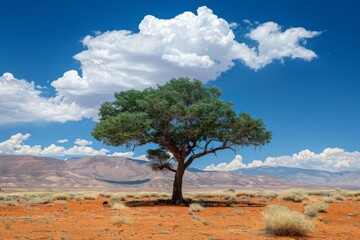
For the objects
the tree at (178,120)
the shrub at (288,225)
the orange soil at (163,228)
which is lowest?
the orange soil at (163,228)

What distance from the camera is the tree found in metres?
32.2

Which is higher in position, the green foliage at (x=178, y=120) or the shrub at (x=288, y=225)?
the green foliage at (x=178, y=120)

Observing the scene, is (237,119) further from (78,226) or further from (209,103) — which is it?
(78,226)

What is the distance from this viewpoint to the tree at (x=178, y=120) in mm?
32250

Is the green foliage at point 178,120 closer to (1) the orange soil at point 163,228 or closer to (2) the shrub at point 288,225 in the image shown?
(1) the orange soil at point 163,228

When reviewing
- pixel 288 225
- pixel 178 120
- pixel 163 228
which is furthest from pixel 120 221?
pixel 178 120

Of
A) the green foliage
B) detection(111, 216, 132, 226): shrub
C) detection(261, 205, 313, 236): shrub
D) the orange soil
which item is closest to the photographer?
detection(261, 205, 313, 236): shrub

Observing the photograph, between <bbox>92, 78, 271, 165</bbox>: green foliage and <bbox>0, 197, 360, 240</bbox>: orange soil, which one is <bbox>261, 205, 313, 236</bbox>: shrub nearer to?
<bbox>0, 197, 360, 240</bbox>: orange soil

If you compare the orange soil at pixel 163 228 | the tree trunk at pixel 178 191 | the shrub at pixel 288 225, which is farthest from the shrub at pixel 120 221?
the tree trunk at pixel 178 191

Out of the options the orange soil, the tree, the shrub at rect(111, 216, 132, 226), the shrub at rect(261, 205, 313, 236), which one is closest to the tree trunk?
the tree

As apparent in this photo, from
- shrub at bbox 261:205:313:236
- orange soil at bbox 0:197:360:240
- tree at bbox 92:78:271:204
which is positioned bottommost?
orange soil at bbox 0:197:360:240

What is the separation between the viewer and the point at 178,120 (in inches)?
1328

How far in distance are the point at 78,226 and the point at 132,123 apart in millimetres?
13025

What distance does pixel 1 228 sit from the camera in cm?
1834
